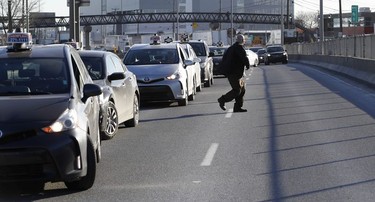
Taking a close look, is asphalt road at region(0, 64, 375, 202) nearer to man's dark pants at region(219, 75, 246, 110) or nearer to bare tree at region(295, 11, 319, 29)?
man's dark pants at region(219, 75, 246, 110)

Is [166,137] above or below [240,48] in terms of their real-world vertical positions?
below

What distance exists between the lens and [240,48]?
15930 millimetres

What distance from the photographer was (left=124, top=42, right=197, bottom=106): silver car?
17.6 meters

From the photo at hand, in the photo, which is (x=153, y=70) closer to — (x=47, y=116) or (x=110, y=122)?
(x=110, y=122)

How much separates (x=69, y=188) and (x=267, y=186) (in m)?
2.40

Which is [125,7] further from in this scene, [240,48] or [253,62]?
[240,48]

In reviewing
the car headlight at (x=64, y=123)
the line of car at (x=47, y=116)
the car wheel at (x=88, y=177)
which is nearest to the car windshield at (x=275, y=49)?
the line of car at (x=47, y=116)

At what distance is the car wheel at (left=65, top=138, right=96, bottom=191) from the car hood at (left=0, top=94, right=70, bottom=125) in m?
0.57

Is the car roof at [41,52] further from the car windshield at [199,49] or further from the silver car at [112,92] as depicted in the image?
the car windshield at [199,49]

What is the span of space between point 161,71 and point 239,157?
7955 millimetres

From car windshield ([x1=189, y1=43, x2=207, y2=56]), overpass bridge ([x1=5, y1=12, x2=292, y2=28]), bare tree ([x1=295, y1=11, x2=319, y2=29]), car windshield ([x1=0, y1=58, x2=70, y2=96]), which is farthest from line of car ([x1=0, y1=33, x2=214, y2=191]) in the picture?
bare tree ([x1=295, y1=11, x2=319, y2=29])

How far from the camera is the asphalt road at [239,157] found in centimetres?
779

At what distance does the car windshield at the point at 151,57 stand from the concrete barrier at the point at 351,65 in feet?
29.7

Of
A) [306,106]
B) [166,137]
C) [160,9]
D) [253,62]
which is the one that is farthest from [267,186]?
[160,9]
